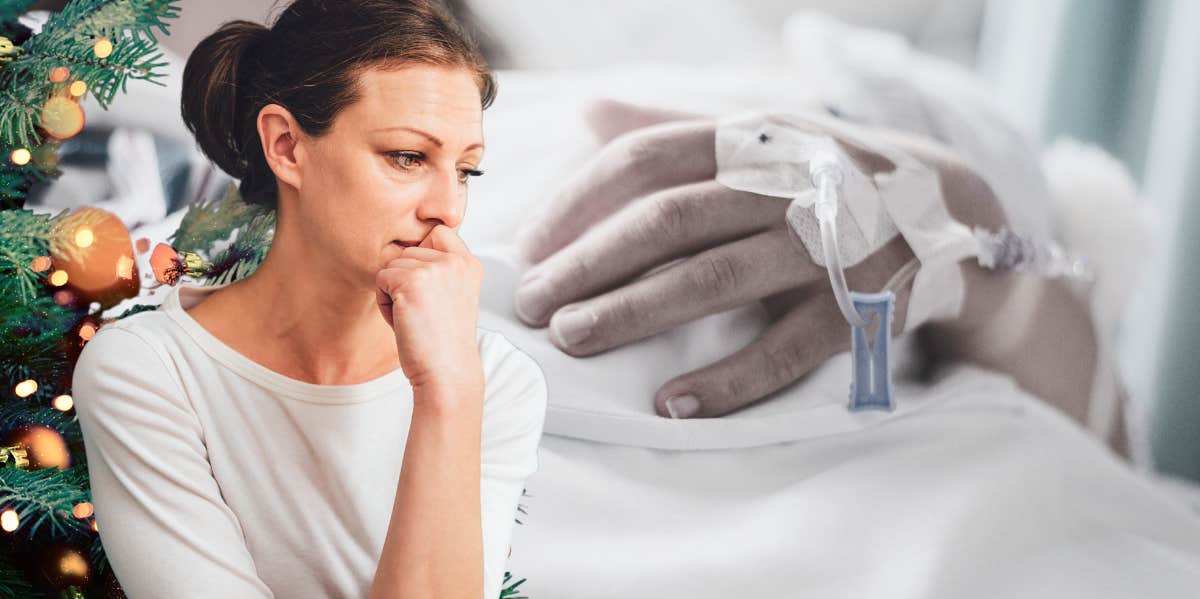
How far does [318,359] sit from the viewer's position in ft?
1.41

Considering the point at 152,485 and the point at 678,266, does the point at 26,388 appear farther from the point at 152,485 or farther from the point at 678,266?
the point at 678,266

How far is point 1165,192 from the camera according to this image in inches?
57.8

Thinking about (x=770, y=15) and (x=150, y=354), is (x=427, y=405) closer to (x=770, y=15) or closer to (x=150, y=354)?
(x=150, y=354)

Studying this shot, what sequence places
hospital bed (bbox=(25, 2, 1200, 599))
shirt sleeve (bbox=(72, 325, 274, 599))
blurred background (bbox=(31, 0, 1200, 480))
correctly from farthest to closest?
1. blurred background (bbox=(31, 0, 1200, 480))
2. hospital bed (bbox=(25, 2, 1200, 599))
3. shirt sleeve (bbox=(72, 325, 274, 599))

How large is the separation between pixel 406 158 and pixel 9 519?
0.82ft

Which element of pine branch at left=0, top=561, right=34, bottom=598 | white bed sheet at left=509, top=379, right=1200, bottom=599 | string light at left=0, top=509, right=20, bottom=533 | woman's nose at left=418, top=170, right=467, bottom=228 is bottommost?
white bed sheet at left=509, top=379, right=1200, bottom=599

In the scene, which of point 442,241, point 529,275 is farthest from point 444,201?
point 529,275

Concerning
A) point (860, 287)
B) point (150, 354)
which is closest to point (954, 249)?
point (860, 287)

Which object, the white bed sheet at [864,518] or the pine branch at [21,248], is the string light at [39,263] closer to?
the pine branch at [21,248]

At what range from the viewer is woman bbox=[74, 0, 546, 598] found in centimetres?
40

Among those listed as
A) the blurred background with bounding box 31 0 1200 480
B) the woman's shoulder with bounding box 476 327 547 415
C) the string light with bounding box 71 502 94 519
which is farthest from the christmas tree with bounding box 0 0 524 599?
the blurred background with bounding box 31 0 1200 480

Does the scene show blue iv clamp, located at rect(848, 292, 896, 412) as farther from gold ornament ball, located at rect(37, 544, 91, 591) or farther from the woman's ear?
gold ornament ball, located at rect(37, 544, 91, 591)

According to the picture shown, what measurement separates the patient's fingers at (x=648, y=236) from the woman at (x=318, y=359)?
12 cm

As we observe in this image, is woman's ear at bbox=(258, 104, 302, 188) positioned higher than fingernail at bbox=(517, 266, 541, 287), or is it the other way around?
woman's ear at bbox=(258, 104, 302, 188)
